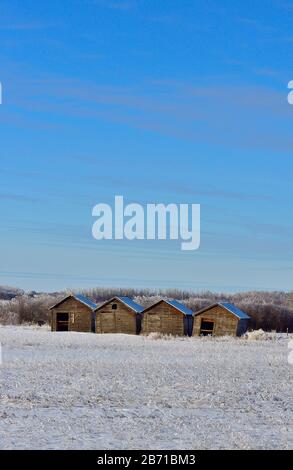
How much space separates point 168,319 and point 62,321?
10.6 metres

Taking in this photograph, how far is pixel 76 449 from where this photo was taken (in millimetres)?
14188

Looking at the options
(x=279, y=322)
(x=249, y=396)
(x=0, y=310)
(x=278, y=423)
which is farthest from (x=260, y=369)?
(x=0, y=310)

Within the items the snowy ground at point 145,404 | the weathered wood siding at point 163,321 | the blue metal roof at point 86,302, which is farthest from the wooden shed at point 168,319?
the snowy ground at point 145,404

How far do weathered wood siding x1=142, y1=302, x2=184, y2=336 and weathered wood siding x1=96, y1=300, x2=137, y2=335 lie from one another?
125cm

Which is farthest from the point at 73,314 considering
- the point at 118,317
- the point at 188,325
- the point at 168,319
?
the point at 188,325

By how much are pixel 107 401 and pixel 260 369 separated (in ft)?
40.6

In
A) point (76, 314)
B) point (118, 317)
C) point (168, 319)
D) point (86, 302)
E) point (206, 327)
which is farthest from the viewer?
point (76, 314)

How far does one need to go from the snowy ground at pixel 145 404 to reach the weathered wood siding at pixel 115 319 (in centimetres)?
2898

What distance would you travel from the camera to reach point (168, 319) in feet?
210

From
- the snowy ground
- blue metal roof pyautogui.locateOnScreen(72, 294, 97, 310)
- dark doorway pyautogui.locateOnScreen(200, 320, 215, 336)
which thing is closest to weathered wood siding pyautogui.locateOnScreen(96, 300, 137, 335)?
blue metal roof pyautogui.locateOnScreen(72, 294, 97, 310)

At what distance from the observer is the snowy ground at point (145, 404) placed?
1513 centimetres

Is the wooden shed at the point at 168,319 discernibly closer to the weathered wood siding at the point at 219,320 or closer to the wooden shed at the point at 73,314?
the weathered wood siding at the point at 219,320

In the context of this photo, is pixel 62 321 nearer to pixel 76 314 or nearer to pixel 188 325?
pixel 76 314
